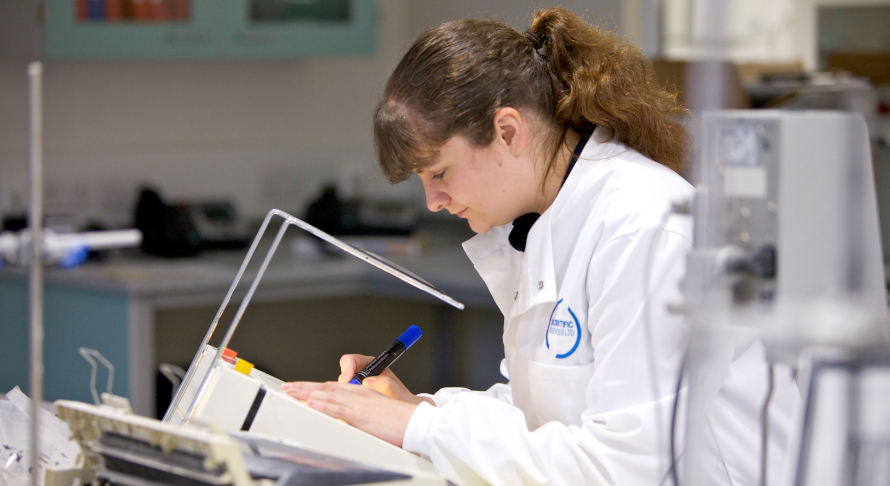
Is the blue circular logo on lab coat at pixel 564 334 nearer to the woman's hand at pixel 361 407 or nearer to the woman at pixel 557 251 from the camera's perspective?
the woman at pixel 557 251

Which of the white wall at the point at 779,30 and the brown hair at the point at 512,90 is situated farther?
the white wall at the point at 779,30

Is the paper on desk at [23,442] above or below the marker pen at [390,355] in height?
below

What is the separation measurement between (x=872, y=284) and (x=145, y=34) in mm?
2696

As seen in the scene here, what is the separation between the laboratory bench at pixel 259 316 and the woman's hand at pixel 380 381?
Answer: 3.45ft

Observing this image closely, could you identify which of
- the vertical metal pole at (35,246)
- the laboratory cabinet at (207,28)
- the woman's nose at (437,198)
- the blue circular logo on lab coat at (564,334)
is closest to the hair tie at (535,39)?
the woman's nose at (437,198)

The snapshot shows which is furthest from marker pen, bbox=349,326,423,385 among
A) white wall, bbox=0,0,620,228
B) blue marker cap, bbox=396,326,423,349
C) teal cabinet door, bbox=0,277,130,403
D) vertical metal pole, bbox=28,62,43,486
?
white wall, bbox=0,0,620,228

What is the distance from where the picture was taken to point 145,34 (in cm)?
299

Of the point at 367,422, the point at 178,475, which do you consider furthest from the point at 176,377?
the point at 178,475

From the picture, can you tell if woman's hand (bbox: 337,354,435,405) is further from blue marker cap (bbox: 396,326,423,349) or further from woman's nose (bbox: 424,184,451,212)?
woman's nose (bbox: 424,184,451,212)

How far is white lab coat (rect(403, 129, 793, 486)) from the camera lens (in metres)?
0.91

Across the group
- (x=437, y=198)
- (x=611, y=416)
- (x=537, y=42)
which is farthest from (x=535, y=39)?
(x=611, y=416)

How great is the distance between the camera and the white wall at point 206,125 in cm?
318

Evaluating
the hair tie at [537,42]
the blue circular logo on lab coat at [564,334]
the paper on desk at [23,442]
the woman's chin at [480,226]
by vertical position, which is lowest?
the paper on desk at [23,442]

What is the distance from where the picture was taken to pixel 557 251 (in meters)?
1.08
